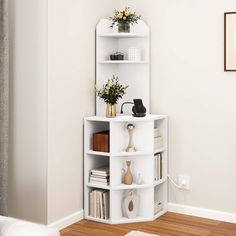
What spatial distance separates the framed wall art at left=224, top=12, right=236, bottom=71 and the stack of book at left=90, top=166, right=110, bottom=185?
4.52 feet

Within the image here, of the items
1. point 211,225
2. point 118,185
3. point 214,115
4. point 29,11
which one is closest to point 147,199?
point 118,185

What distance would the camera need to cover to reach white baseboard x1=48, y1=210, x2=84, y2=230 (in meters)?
3.62

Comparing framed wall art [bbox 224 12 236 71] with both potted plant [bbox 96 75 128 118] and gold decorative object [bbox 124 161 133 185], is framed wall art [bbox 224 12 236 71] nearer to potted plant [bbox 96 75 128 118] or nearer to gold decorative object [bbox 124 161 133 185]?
potted plant [bbox 96 75 128 118]

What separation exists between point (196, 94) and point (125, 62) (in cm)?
69

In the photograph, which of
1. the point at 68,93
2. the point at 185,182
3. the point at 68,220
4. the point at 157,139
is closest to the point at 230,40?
the point at 157,139

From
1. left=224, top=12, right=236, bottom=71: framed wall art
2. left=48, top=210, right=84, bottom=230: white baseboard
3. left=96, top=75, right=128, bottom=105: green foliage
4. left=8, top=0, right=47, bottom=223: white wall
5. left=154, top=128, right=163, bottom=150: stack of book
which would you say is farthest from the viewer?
left=154, top=128, right=163, bottom=150: stack of book

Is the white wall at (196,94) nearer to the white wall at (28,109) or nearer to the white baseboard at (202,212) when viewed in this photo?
the white baseboard at (202,212)

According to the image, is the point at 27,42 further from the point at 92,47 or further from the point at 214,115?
the point at 214,115

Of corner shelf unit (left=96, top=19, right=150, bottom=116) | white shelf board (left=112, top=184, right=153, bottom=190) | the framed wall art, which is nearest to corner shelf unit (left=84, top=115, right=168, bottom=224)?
white shelf board (left=112, top=184, right=153, bottom=190)

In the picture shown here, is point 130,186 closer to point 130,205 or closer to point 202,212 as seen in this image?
point 130,205

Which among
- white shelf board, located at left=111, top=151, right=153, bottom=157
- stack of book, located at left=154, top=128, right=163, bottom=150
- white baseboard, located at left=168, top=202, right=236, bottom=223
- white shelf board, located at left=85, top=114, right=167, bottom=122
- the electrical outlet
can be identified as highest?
white shelf board, located at left=85, top=114, right=167, bottom=122

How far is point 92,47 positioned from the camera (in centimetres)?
395

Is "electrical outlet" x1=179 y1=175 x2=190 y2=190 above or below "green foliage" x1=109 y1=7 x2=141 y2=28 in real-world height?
below

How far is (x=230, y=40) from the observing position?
3.73 meters
